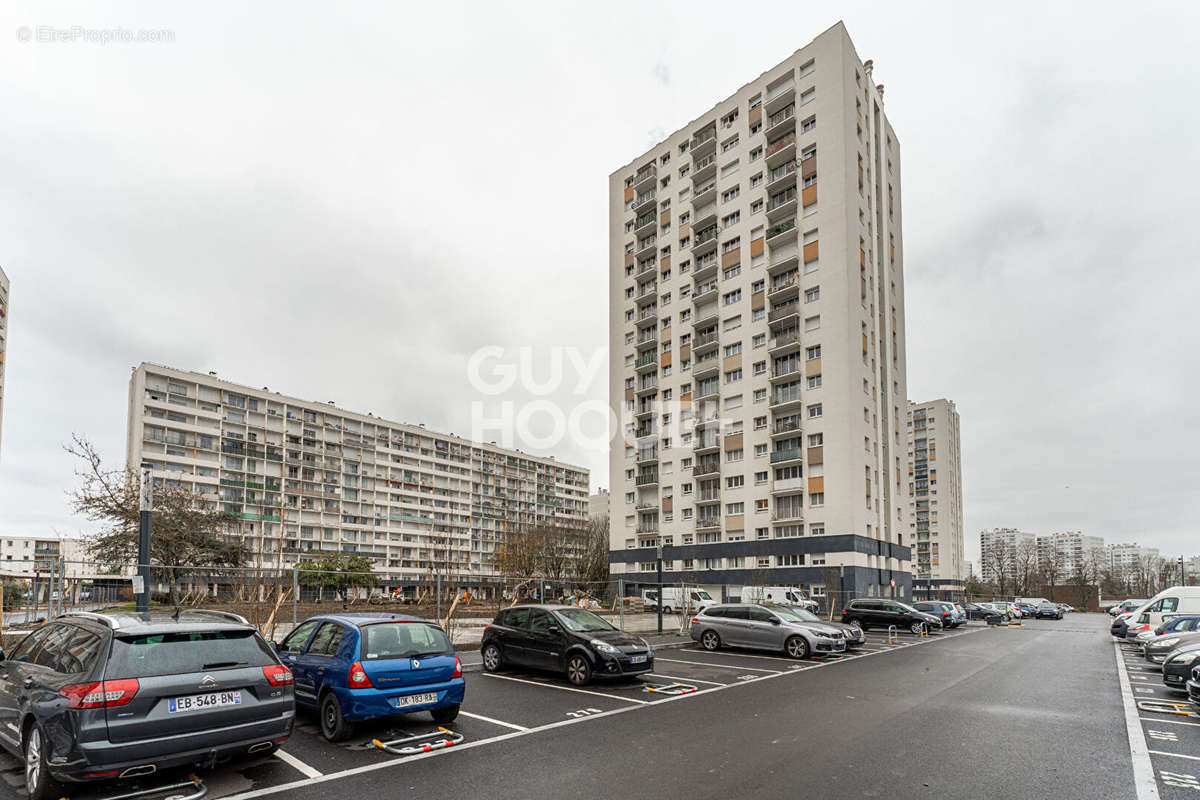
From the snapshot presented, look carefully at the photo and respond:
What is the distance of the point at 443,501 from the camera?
362ft

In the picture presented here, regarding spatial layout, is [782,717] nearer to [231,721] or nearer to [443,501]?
[231,721]

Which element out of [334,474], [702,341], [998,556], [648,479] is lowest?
[998,556]

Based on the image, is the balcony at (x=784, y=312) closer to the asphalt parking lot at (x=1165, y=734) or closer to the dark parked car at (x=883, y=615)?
the dark parked car at (x=883, y=615)

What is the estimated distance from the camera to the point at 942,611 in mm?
34312

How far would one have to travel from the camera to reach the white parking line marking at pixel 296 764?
291 inches

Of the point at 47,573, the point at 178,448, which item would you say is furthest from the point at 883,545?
the point at 178,448

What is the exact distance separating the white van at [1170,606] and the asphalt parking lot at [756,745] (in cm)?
1451

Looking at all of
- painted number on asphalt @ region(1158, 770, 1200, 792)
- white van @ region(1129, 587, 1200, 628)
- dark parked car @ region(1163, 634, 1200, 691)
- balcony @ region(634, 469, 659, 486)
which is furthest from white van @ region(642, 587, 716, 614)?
painted number on asphalt @ region(1158, 770, 1200, 792)

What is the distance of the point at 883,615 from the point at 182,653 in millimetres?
29411

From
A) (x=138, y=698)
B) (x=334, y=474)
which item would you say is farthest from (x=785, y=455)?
(x=334, y=474)

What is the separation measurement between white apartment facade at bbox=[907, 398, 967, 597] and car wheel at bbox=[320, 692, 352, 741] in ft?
330

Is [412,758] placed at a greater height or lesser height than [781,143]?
lesser

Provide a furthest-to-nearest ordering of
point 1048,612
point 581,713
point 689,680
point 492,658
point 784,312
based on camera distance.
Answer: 1. point 784,312
2. point 1048,612
3. point 492,658
4. point 689,680
5. point 581,713

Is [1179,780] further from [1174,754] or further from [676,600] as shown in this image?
[676,600]
